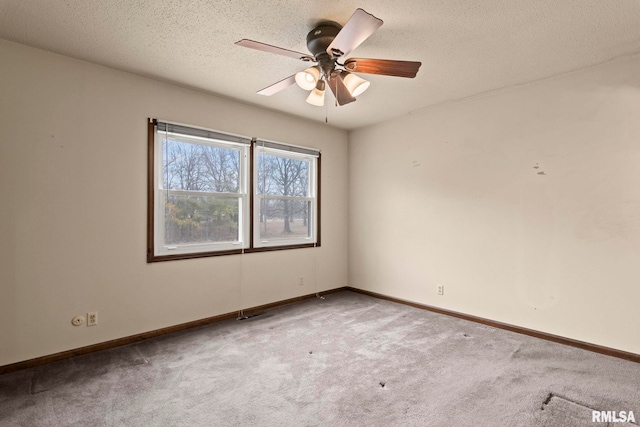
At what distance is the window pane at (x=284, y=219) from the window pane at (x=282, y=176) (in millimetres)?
132

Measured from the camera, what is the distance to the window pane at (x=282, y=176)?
4059 millimetres

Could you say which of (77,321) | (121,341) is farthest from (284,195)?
(77,321)

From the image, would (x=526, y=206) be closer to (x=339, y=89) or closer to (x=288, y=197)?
(x=339, y=89)

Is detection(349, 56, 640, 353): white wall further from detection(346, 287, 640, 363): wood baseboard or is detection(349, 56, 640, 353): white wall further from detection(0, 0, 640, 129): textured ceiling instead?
detection(0, 0, 640, 129): textured ceiling

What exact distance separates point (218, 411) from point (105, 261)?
1756 mm

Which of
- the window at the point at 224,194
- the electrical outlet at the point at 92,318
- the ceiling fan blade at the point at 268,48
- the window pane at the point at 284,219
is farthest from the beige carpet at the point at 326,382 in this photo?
the ceiling fan blade at the point at 268,48

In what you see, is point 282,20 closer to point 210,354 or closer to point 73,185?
point 73,185

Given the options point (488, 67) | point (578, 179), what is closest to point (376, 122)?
point (488, 67)

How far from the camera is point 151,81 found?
3.15 meters

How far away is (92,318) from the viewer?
9.14 feet

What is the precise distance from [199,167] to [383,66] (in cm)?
225

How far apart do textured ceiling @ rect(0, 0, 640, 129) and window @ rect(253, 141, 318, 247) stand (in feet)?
3.75

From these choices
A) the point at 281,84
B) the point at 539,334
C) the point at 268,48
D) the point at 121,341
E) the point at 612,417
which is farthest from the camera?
the point at 539,334

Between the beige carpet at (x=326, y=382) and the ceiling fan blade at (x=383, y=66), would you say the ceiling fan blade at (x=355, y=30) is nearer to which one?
the ceiling fan blade at (x=383, y=66)
